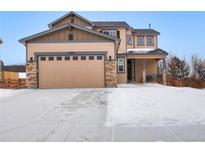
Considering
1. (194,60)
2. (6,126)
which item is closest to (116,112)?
(6,126)

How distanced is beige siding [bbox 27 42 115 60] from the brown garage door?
0.39 meters

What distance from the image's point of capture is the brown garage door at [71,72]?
1502cm

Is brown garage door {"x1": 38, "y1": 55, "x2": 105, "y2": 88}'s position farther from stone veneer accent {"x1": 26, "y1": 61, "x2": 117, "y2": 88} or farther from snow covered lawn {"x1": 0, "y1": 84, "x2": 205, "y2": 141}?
snow covered lawn {"x1": 0, "y1": 84, "x2": 205, "y2": 141}

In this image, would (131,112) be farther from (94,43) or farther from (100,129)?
(94,43)

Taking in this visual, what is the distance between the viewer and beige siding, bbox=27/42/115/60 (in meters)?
15.2

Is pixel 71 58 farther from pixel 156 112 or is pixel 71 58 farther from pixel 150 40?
pixel 150 40

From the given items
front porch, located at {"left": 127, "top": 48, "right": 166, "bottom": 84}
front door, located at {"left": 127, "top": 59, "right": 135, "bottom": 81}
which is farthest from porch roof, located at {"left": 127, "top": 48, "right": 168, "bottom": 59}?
front door, located at {"left": 127, "top": 59, "right": 135, "bottom": 81}

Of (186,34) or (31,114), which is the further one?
(186,34)

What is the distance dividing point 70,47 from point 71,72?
1380mm

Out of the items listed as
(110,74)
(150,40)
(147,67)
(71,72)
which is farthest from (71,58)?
(150,40)

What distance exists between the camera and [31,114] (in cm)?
754

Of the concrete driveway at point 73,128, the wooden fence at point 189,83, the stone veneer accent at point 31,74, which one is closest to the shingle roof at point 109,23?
the wooden fence at point 189,83

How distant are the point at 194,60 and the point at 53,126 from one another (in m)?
18.7
